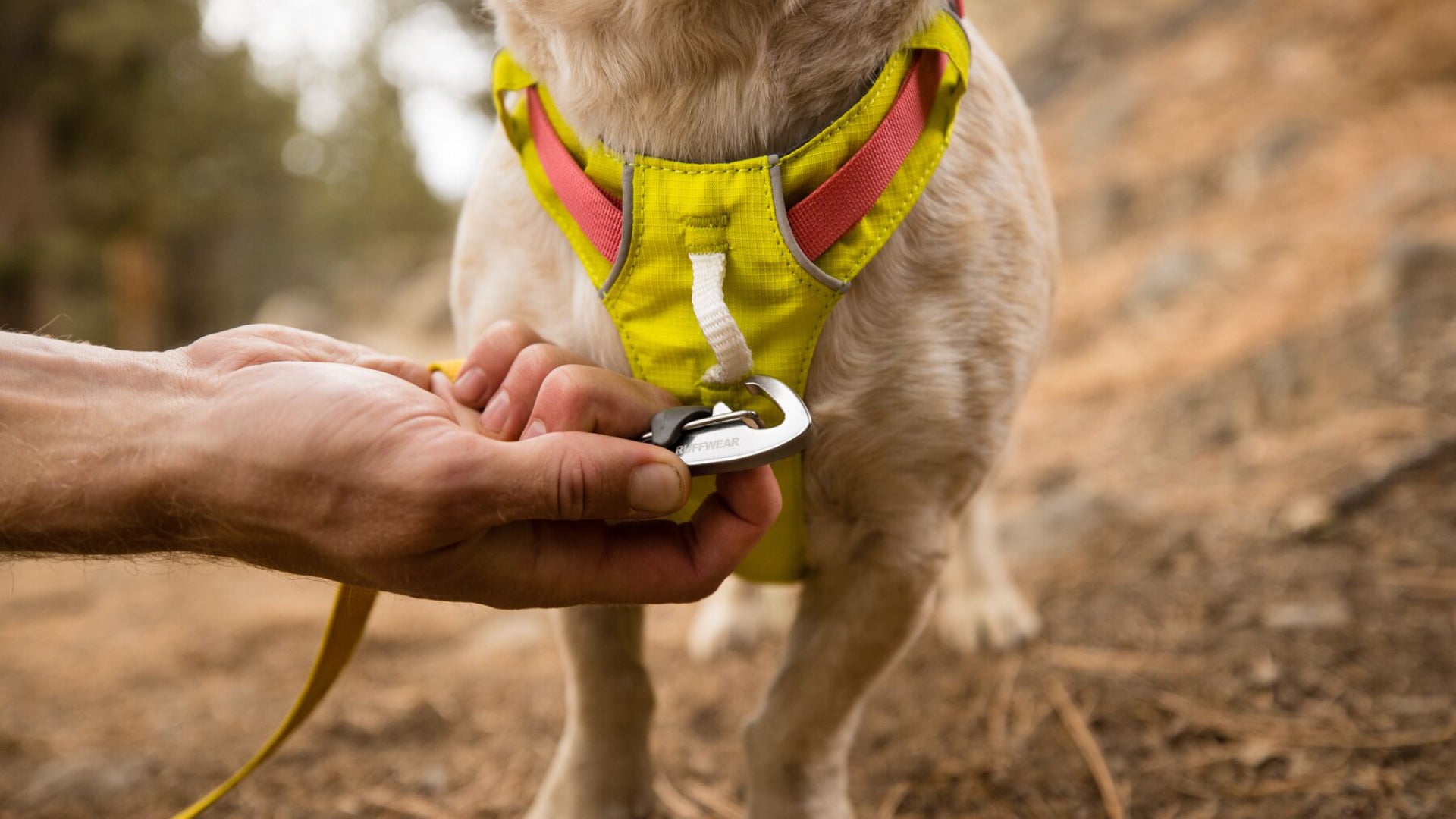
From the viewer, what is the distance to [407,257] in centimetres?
1728

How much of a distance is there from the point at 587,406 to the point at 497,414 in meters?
0.12

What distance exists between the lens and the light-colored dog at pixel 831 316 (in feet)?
3.84

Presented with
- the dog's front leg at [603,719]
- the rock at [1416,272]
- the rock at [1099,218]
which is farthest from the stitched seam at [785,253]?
the rock at [1099,218]

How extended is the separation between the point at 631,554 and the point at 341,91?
57.2ft

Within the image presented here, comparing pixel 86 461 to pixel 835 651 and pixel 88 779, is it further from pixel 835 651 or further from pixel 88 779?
pixel 88 779

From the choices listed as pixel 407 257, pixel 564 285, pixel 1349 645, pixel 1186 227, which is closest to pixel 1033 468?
pixel 1349 645

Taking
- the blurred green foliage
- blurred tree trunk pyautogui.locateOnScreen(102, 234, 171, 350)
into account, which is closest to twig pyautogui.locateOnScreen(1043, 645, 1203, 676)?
the blurred green foliage

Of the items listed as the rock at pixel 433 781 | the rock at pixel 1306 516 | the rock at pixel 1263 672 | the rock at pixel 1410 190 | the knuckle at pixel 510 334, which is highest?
the rock at pixel 1410 190

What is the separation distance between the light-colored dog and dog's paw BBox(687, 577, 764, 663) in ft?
3.21

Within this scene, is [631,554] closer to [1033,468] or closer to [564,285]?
[564,285]

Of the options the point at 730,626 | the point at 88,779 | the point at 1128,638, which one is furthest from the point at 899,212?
the point at 88,779

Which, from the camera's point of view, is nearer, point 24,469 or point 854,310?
point 24,469

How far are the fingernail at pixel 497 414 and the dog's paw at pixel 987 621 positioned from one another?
1675mm

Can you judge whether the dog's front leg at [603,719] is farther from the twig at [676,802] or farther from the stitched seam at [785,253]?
the stitched seam at [785,253]
